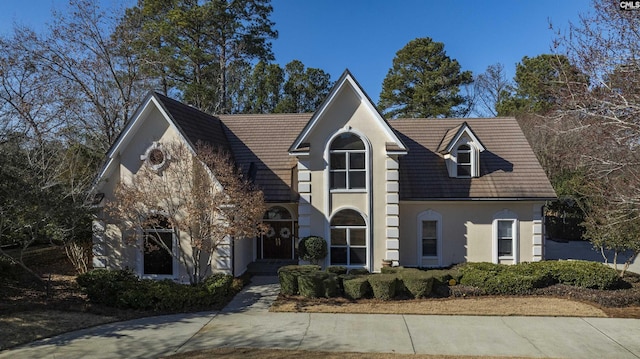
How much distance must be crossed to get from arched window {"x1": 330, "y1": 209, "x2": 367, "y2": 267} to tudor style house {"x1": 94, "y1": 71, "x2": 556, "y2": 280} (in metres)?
0.04

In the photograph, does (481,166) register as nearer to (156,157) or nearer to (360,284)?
(360,284)

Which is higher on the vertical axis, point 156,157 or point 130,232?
point 156,157

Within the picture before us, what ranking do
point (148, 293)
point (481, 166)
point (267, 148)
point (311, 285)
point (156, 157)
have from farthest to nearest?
point (267, 148), point (481, 166), point (156, 157), point (311, 285), point (148, 293)

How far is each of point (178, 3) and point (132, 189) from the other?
24759 mm

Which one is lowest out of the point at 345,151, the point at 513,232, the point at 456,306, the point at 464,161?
the point at 456,306

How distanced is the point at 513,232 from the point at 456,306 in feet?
23.3

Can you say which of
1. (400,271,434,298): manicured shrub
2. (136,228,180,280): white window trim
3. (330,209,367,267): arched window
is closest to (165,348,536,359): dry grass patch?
(400,271,434,298): manicured shrub

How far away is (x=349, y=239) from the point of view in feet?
55.6

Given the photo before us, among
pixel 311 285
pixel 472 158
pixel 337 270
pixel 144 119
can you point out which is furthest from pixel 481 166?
pixel 144 119

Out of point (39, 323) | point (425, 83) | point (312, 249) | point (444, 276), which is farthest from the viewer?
point (425, 83)

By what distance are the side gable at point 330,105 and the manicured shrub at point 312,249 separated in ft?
12.1

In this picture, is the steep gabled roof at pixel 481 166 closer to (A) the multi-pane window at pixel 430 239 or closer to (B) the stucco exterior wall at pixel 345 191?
(A) the multi-pane window at pixel 430 239

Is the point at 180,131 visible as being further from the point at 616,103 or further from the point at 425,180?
the point at 616,103

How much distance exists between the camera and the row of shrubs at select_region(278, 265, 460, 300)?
1324 cm
